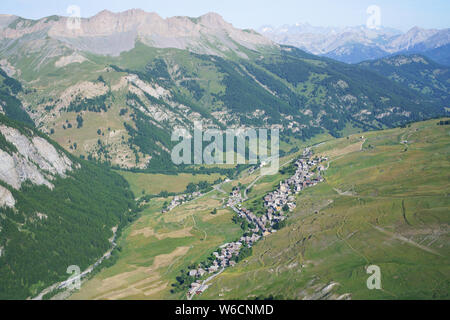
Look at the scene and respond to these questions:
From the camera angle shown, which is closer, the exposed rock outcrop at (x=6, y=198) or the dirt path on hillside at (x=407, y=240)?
the dirt path on hillside at (x=407, y=240)

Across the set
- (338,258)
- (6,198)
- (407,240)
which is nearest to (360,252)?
(338,258)

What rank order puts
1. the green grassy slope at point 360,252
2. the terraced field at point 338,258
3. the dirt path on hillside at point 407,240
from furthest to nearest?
the dirt path on hillside at point 407,240
the terraced field at point 338,258
the green grassy slope at point 360,252

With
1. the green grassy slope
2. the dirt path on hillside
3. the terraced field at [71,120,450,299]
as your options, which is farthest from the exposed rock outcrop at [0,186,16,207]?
the dirt path on hillside

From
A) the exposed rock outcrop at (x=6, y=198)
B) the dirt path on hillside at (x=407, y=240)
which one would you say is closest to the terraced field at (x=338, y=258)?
the dirt path on hillside at (x=407, y=240)

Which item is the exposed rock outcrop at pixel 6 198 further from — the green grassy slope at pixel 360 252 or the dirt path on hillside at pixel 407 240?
the dirt path on hillside at pixel 407 240

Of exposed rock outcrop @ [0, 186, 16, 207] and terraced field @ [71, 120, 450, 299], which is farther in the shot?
exposed rock outcrop @ [0, 186, 16, 207]

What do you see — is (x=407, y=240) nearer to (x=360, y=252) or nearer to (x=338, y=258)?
(x=360, y=252)

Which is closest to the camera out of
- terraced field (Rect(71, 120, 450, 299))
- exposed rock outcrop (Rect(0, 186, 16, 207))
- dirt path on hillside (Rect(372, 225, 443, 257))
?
terraced field (Rect(71, 120, 450, 299))

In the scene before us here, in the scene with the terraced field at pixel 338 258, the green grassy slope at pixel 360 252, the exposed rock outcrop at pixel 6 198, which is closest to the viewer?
the green grassy slope at pixel 360 252

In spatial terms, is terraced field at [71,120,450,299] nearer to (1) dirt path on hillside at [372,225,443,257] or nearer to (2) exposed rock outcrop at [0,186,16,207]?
(1) dirt path on hillside at [372,225,443,257]

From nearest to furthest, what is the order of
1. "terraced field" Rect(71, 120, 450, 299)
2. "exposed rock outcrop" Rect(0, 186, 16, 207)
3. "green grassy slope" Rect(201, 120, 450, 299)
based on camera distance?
1. "green grassy slope" Rect(201, 120, 450, 299)
2. "terraced field" Rect(71, 120, 450, 299)
3. "exposed rock outcrop" Rect(0, 186, 16, 207)
